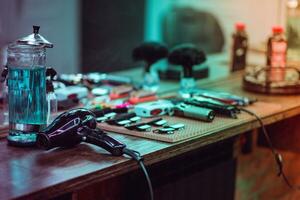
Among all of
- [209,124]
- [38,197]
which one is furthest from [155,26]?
[38,197]

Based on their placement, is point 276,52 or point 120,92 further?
point 276,52

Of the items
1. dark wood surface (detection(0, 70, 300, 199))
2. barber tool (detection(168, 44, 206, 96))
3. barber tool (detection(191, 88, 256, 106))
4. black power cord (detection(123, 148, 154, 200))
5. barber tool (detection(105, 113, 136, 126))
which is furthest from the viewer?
barber tool (detection(168, 44, 206, 96))

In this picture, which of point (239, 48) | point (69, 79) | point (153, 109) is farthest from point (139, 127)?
point (239, 48)

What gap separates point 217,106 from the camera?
6.13ft

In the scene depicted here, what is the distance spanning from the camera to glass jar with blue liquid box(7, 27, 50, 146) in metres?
1.49

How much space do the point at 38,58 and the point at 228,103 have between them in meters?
0.72

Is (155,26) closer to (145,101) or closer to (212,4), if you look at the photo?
(212,4)

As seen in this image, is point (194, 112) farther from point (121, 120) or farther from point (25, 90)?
point (25, 90)

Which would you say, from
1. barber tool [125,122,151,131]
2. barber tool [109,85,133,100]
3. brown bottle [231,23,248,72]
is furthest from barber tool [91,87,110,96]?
brown bottle [231,23,248,72]

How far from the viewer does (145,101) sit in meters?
2.03

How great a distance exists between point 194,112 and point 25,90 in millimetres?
554

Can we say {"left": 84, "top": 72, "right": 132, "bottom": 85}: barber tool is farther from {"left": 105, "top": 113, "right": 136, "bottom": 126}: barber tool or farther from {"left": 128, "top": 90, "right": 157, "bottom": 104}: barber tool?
{"left": 105, "top": 113, "right": 136, "bottom": 126}: barber tool

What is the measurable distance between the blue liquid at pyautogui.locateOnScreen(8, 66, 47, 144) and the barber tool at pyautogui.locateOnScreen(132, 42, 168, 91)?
79cm

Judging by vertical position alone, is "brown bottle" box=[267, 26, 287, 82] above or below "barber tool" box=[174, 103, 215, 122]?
above
